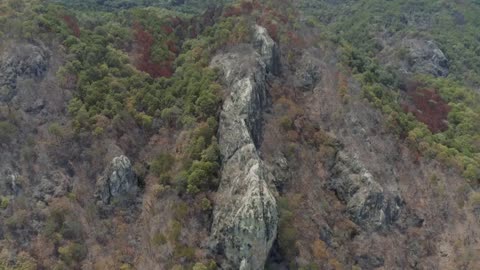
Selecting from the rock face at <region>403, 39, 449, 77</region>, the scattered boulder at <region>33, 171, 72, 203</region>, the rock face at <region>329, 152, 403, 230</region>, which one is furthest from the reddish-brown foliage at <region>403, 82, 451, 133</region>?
the scattered boulder at <region>33, 171, 72, 203</region>

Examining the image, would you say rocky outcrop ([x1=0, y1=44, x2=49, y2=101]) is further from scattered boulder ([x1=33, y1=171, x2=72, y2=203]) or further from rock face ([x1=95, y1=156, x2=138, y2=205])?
rock face ([x1=95, y1=156, x2=138, y2=205])

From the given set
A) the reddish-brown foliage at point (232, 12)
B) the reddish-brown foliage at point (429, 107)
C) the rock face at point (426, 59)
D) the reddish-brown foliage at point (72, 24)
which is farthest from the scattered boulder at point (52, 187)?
the rock face at point (426, 59)

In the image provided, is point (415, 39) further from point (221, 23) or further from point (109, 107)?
point (109, 107)

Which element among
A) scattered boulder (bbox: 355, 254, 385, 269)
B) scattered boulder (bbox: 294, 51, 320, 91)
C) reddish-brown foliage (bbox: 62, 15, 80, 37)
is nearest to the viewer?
scattered boulder (bbox: 355, 254, 385, 269)

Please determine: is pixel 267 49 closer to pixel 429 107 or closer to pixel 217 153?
pixel 217 153

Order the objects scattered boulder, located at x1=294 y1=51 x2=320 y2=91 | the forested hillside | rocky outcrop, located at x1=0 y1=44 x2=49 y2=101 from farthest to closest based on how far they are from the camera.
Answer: scattered boulder, located at x1=294 y1=51 x2=320 y2=91 < rocky outcrop, located at x1=0 y1=44 x2=49 y2=101 < the forested hillside

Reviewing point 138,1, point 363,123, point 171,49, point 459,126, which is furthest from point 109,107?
point 138,1
